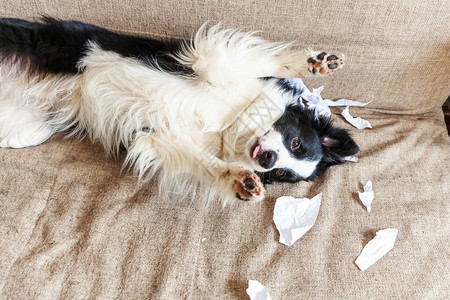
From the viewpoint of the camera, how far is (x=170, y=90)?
1.93 meters

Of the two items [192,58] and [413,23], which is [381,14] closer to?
[413,23]

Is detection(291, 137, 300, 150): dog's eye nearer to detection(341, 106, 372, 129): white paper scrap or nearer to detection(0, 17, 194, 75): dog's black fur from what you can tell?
detection(341, 106, 372, 129): white paper scrap

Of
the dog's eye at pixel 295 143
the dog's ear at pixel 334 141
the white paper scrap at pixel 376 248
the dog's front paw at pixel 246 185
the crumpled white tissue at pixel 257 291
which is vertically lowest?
the crumpled white tissue at pixel 257 291

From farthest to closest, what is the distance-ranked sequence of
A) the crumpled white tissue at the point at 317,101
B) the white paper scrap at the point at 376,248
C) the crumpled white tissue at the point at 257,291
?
the crumpled white tissue at the point at 317,101 < the white paper scrap at the point at 376,248 < the crumpled white tissue at the point at 257,291

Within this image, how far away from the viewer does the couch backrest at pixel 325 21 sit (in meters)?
1.98

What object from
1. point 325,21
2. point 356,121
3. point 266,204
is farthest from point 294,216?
point 325,21

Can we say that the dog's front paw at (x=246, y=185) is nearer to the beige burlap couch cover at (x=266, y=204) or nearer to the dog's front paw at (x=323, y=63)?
the beige burlap couch cover at (x=266, y=204)

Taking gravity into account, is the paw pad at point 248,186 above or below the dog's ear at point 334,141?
above

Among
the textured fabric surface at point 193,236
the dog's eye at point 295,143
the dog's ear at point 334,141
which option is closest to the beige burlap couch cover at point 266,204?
the textured fabric surface at point 193,236

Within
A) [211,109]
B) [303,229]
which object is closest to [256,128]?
[211,109]

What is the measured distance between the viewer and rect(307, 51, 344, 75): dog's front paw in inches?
74.0

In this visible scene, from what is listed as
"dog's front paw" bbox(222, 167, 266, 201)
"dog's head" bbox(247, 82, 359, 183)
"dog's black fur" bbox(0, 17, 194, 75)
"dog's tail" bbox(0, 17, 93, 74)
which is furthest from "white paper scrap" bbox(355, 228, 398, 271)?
"dog's tail" bbox(0, 17, 93, 74)

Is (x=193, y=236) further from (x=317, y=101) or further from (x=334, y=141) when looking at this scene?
(x=317, y=101)

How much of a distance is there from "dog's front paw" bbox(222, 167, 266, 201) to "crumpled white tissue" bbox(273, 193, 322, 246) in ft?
0.89
